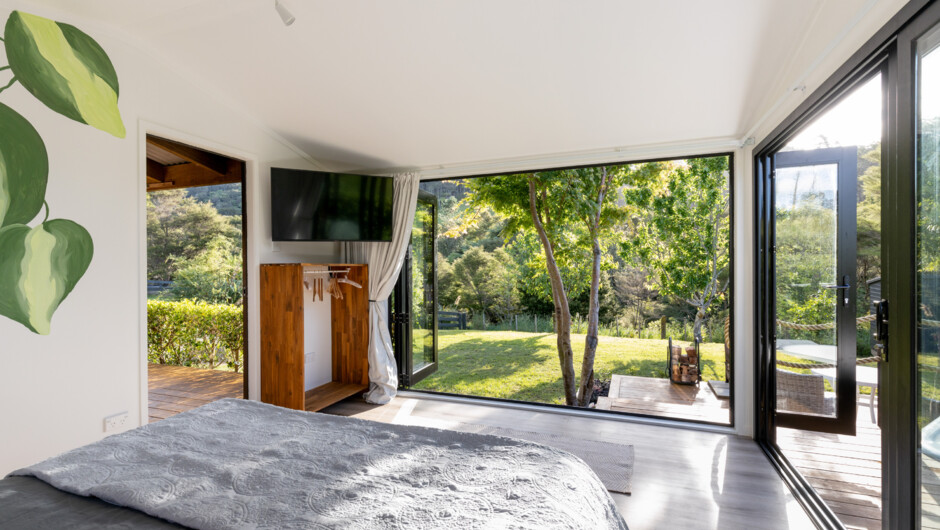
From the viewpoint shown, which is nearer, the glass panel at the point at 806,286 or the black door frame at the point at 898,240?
the black door frame at the point at 898,240

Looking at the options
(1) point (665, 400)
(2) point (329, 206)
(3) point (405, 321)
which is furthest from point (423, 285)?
(1) point (665, 400)

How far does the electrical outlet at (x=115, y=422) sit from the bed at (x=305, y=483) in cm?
116

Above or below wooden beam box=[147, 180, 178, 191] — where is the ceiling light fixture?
above

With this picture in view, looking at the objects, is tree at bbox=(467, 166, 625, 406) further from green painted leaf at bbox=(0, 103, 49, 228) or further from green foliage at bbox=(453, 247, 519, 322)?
green painted leaf at bbox=(0, 103, 49, 228)

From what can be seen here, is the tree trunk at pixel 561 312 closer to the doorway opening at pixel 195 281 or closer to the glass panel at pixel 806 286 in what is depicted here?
the glass panel at pixel 806 286

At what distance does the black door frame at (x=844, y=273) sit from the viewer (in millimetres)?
1993

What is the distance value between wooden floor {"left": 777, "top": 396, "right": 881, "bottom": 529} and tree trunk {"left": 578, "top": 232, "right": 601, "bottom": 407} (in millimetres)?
2592

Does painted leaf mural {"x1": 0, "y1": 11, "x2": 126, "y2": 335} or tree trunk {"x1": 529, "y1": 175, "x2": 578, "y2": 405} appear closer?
painted leaf mural {"x1": 0, "y1": 11, "x2": 126, "y2": 335}

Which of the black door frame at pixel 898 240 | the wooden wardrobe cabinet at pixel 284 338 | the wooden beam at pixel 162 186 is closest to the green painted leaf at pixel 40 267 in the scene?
the wooden wardrobe cabinet at pixel 284 338

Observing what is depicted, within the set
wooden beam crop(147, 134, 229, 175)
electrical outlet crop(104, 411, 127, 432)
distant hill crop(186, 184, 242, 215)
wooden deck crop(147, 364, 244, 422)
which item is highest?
wooden beam crop(147, 134, 229, 175)

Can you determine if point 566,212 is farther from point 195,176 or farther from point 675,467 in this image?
point 195,176

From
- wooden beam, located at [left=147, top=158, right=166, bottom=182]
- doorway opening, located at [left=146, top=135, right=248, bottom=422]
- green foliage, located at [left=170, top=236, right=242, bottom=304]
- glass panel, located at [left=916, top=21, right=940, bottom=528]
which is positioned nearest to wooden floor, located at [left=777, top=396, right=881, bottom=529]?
glass panel, located at [left=916, top=21, right=940, bottom=528]

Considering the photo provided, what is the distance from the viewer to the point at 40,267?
2.14 meters

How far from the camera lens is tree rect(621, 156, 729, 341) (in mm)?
4801
